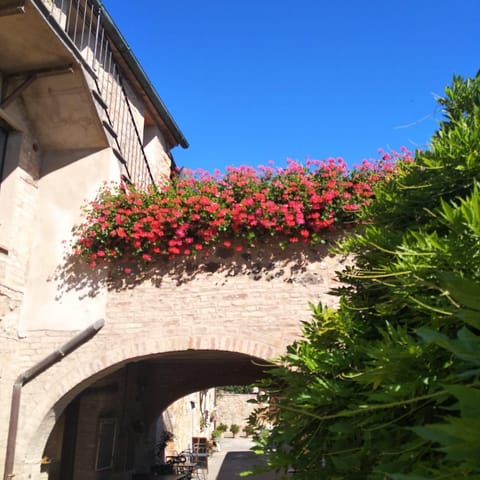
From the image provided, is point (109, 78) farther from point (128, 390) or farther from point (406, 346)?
point (406, 346)

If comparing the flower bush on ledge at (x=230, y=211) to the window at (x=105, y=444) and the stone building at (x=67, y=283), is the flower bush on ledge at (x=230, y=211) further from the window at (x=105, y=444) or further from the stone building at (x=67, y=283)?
the window at (x=105, y=444)

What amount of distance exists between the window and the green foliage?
21.1 ft

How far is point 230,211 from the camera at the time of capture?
603 cm

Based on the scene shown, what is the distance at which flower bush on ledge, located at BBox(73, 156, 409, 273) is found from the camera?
233 inches

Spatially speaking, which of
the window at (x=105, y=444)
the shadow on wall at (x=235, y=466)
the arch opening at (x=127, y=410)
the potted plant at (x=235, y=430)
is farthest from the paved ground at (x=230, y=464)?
the window at (x=105, y=444)

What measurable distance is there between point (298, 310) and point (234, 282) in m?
0.80

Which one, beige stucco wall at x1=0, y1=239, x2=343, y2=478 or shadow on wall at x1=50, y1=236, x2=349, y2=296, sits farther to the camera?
shadow on wall at x1=50, y1=236, x2=349, y2=296

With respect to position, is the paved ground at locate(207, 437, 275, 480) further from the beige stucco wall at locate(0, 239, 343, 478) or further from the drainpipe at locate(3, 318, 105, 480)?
the drainpipe at locate(3, 318, 105, 480)

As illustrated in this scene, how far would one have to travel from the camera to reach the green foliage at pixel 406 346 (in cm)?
97

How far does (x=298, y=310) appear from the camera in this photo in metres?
5.85

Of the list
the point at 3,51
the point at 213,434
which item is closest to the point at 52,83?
the point at 3,51

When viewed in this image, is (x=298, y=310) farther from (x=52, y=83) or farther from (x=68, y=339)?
(x=52, y=83)

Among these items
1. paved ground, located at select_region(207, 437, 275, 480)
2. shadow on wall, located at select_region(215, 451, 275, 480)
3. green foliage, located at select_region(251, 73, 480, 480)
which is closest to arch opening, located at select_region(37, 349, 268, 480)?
paved ground, located at select_region(207, 437, 275, 480)

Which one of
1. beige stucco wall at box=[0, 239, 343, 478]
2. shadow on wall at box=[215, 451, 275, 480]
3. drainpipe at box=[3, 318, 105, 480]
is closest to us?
beige stucco wall at box=[0, 239, 343, 478]
